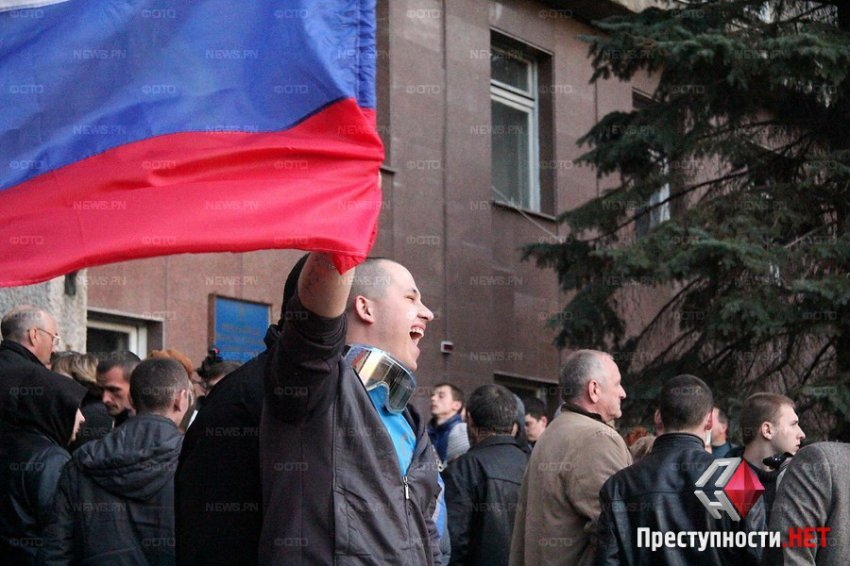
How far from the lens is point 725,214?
47.3 feet

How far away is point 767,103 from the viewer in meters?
15.0

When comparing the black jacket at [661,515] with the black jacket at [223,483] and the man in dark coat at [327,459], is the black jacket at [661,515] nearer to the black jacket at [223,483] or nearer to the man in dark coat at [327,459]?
the man in dark coat at [327,459]

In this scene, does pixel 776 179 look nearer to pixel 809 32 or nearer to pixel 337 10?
pixel 809 32

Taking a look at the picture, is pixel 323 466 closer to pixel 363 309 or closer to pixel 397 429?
pixel 397 429

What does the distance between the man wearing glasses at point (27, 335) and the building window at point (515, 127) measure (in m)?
11.0

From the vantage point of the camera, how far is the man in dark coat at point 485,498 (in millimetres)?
8484

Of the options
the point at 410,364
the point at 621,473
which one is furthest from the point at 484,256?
the point at 410,364

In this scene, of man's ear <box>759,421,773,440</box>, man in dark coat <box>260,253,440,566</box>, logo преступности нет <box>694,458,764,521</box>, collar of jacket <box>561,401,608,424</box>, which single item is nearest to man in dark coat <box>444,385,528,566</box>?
collar of jacket <box>561,401,608,424</box>

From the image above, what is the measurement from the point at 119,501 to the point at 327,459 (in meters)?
2.62

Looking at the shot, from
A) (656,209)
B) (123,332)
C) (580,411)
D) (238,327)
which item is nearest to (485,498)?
(580,411)

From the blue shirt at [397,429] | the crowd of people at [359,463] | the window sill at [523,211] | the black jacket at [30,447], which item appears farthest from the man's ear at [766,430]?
the window sill at [523,211]

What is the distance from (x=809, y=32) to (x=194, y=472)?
430 inches

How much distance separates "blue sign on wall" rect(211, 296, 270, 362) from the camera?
14.2m

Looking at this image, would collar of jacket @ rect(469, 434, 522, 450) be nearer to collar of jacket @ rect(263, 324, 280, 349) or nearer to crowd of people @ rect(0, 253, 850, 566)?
crowd of people @ rect(0, 253, 850, 566)
